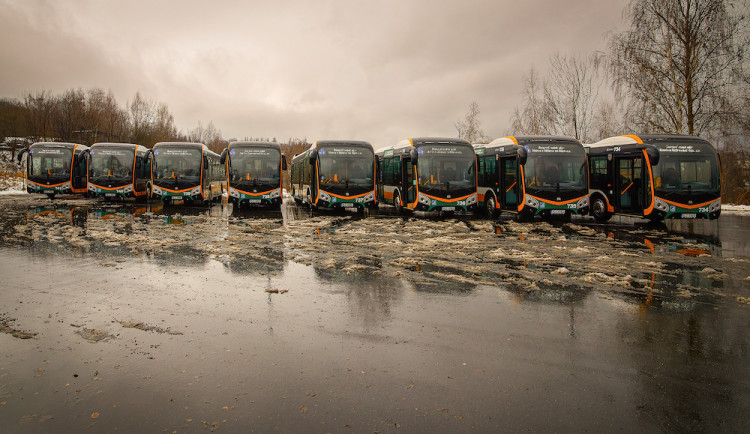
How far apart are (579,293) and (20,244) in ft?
41.2

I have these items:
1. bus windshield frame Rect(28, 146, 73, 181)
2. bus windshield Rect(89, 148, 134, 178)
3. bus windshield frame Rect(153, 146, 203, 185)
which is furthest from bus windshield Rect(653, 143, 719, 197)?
bus windshield frame Rect(28, 146, 73, 181)

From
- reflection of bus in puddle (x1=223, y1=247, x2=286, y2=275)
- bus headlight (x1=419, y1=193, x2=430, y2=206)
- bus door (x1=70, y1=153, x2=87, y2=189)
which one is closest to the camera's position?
reflection of bus in puddle (x1=223, y1=247, x2=286, y2=275)

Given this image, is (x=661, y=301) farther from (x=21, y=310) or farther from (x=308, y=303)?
(x=21, y=310)

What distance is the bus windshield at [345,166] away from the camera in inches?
895

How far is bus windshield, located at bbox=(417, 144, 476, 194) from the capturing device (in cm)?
2105

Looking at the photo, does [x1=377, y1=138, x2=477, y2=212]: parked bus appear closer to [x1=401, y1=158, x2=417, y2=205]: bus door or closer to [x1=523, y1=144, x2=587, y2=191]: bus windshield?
[x1=401, y1=158, x2=417, y2=205]: bus door

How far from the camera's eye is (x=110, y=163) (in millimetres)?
29609

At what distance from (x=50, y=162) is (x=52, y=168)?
43 centimetres

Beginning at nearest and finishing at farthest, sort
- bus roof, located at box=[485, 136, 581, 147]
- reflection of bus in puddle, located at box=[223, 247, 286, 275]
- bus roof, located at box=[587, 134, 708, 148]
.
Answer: reflection of bus in puddle, located at box=[223, 247, 286, 275] → bus roof, located at box=[587, 134, 708, 148] → bus roof, located at box=[485, 136, 581, 147]

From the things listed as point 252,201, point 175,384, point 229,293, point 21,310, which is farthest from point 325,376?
point 252,201

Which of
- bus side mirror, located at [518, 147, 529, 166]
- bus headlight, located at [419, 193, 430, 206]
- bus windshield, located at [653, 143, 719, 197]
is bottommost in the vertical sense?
bus headlight, located at [419, 193, 430, 206]

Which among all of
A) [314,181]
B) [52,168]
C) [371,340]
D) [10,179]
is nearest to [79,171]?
[52,168]

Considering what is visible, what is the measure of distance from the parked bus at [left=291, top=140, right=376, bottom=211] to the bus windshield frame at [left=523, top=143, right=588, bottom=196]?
700 centimetres

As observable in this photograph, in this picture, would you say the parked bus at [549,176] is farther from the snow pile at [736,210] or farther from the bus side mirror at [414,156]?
the snow pile at [736,210]
